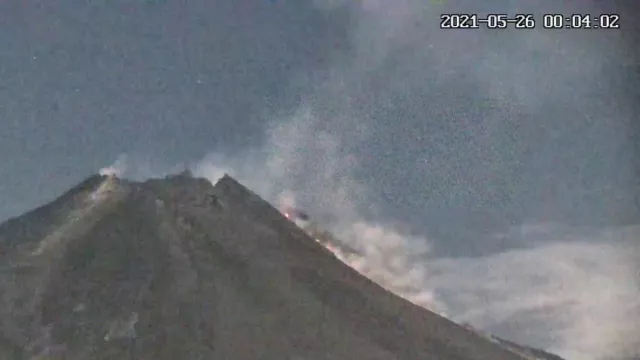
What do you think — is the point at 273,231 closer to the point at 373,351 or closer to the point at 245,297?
the point at 245,297

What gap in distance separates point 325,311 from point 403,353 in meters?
7.53

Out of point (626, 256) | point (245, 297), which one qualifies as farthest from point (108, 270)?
point (626, 256)

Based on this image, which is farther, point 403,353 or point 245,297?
point 245,297

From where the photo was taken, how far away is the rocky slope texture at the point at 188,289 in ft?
135

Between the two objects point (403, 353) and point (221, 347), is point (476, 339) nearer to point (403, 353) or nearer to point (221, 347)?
point (403, 353)

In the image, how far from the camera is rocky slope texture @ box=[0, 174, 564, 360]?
4106 cm

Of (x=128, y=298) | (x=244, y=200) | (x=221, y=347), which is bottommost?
(x=221, y=347)

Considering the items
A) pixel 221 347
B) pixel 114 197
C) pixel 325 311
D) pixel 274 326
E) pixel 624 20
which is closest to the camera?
pixel 624 20

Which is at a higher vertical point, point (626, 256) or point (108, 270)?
point (108, 270)

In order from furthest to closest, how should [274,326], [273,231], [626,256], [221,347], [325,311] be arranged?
[273,231] → [325,311] → [274,326] → [221,347] → [626,256]

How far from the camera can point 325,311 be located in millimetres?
47062

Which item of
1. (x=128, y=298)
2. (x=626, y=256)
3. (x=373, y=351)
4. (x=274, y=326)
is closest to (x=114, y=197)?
(x=128, y=298)

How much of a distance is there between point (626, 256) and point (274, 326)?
23439 millimetres

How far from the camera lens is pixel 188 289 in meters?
48.8
